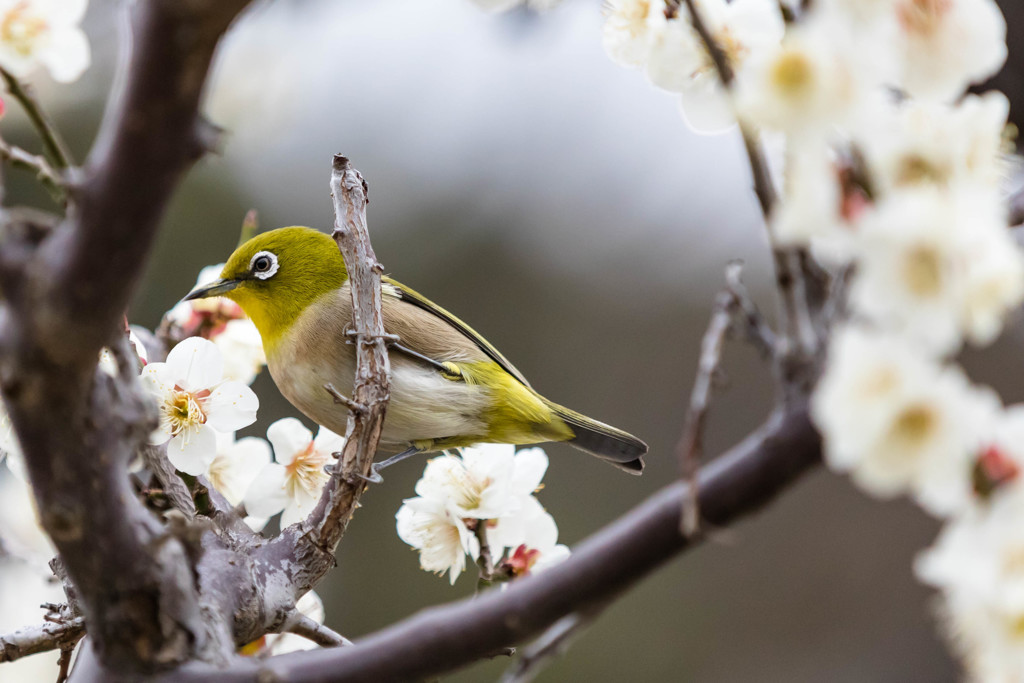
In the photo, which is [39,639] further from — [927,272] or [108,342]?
[927,272]

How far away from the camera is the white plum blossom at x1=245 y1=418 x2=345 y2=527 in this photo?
152 cm

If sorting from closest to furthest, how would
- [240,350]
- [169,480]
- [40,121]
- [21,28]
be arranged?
[40,121], [21,28], [169,480], [240,350]

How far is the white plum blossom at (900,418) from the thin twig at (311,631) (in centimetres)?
93

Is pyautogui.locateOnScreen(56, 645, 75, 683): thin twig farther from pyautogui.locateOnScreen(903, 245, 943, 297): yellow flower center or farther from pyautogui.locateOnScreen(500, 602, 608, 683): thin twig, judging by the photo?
pyautogui.locateOnScreen(903, 245, 943, 297): yellow flower center

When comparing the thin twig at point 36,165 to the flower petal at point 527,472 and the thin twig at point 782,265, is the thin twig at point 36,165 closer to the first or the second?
the thin twig at point 782,265

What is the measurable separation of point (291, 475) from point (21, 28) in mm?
821

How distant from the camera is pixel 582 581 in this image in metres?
0.70

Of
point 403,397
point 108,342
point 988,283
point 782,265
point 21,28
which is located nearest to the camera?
point 988,283

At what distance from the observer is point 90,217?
2.20 ft

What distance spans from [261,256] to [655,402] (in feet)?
13.4

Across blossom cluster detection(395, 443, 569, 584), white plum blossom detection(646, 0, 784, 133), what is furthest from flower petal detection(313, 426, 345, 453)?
white plum blossom detection(646, 0, 784, 133)

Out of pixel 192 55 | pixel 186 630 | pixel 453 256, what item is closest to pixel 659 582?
pixel 453 256

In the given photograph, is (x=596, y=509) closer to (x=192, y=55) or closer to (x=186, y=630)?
(x=186, y=630)

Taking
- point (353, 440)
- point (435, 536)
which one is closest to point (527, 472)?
point (435, 536)
